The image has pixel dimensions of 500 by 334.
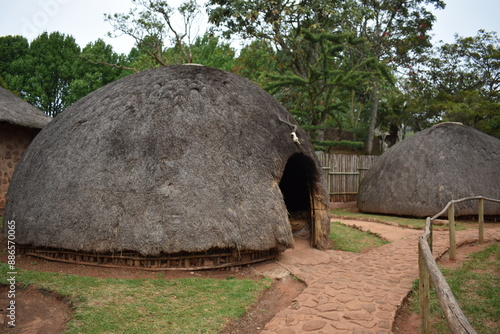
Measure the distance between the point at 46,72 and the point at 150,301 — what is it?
71.4ft

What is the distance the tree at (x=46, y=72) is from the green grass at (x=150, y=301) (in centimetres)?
1949

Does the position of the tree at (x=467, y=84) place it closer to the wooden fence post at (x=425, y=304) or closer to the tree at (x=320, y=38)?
the tree at (x=320, y=38)

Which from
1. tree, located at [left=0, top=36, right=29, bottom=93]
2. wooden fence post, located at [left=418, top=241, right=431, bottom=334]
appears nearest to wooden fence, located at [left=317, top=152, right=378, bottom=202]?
wooden fence post, located at [left=418, top=241, right=431, bottom=334]

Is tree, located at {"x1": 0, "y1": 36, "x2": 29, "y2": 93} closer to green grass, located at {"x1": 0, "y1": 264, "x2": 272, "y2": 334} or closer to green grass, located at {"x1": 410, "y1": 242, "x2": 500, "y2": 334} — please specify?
green grass, located at {"x1": 0, "y1": 264, "x2": 272, "y2": 334}

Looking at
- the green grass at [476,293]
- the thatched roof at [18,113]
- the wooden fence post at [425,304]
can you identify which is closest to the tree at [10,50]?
the thatched roof at [18,113]

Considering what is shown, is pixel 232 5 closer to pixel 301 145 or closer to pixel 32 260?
pixel 301 145

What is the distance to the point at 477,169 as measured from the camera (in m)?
11.8

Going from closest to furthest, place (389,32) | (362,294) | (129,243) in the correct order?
(362,294) < (129,243) < (389,32)

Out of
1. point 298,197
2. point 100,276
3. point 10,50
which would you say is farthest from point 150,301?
point 10,50

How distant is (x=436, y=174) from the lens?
1192 centimetres

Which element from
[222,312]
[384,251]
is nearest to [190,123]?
[222,312]

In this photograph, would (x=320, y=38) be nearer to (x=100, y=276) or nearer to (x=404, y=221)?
(x=404, y=221)

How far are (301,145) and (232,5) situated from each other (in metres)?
11.6

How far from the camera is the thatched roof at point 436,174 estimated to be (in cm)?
1153
